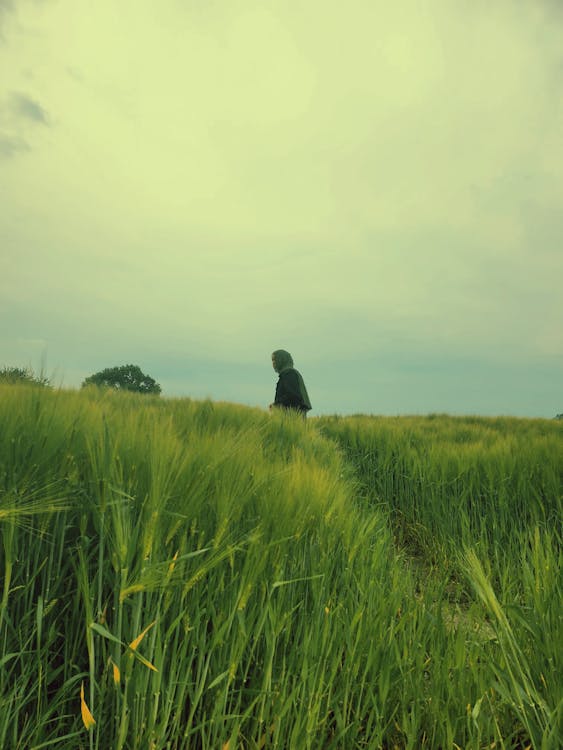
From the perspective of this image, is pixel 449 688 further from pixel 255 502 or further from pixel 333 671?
pixel 255 502

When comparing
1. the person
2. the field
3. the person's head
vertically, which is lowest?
the field

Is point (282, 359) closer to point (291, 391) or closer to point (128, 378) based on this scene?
point (291, 391)

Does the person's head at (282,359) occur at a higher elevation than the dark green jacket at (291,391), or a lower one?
higher

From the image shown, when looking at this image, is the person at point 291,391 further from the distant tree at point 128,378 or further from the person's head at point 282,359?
the distant tree at point 128,378

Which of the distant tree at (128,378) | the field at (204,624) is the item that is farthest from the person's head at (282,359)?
the field at (204,624)

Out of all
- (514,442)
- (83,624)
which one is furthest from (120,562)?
(514,442)

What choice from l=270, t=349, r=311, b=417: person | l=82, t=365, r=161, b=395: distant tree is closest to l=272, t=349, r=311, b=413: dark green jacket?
l=270, t=349, r=311, b=417: person

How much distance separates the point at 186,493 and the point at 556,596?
54.4 inches

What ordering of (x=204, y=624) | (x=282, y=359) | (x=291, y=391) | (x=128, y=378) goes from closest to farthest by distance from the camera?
1. (x=204, y=624)
2. (x=291, y=391)
3. (x=282, y=359)
4. (x=128, y=378)

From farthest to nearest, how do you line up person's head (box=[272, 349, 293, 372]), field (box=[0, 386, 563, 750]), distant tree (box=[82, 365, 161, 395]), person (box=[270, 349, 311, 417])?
distant tree (box=[82, 365, 161, 395]) → person's head (box=[272, 349, 293, 372]) → person (box=[270, 349, 311, 417]) → field (box=[0, 386, 563, 750])

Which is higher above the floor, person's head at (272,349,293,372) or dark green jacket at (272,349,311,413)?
person's head at (272,349,293,372)

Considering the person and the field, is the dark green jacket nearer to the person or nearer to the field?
the person

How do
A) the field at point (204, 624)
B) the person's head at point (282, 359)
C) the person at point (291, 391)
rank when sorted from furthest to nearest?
the person's head at point (282, 359) → the person at point (291, 391) → the field at point (204, 624)

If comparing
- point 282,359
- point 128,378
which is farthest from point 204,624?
point 128,378
